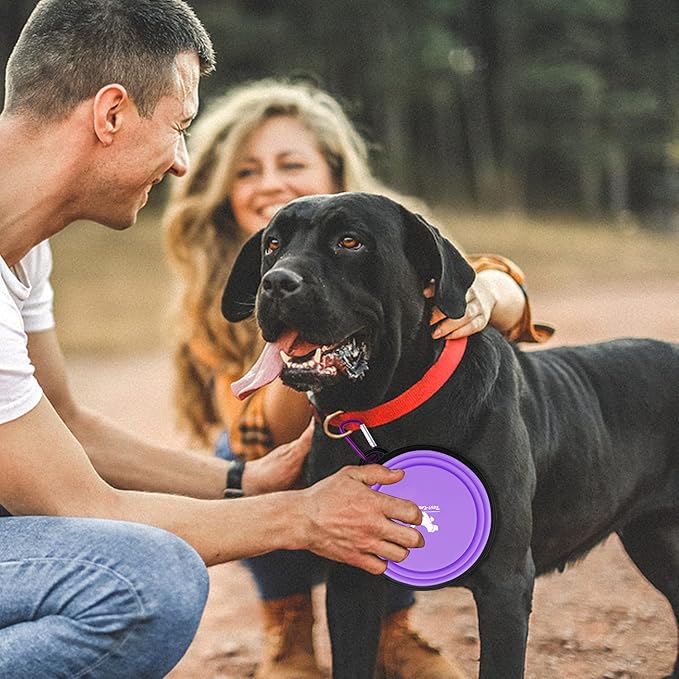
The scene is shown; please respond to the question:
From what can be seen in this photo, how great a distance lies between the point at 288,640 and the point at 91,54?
1864 mm

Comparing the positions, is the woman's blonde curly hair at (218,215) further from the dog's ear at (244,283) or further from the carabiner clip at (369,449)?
the carabiner clip at (369,449)

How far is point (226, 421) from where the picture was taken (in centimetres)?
372

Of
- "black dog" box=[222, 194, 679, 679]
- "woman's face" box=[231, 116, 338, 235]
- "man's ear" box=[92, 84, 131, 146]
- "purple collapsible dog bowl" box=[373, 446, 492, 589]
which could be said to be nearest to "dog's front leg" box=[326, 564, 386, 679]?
"black dog" box=[222, 194, 679, 679]

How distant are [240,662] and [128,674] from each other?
1158 millimetres

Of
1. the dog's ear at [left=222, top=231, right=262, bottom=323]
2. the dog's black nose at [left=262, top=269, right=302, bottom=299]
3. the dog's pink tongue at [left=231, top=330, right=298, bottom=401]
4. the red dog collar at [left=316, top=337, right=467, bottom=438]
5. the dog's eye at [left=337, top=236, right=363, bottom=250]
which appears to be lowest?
the red dog collar at [left=316, top=337, right=467, bottom=438]

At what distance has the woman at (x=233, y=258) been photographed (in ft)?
10.8

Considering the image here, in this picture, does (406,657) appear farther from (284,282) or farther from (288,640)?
(284,282)

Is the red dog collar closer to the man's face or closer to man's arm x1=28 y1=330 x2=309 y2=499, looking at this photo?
man's arm x1=28 y1=330 x2=309 y2=499

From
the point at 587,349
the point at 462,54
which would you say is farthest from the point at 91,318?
the point at 462,54

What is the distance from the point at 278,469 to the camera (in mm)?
3027

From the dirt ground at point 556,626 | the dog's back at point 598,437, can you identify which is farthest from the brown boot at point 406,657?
the dog's back at point 598,437

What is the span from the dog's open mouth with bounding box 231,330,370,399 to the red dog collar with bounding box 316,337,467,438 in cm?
12

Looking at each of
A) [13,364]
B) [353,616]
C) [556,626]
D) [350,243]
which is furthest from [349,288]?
[556,626]

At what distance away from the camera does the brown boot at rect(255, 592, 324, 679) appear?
3240 millimetres
